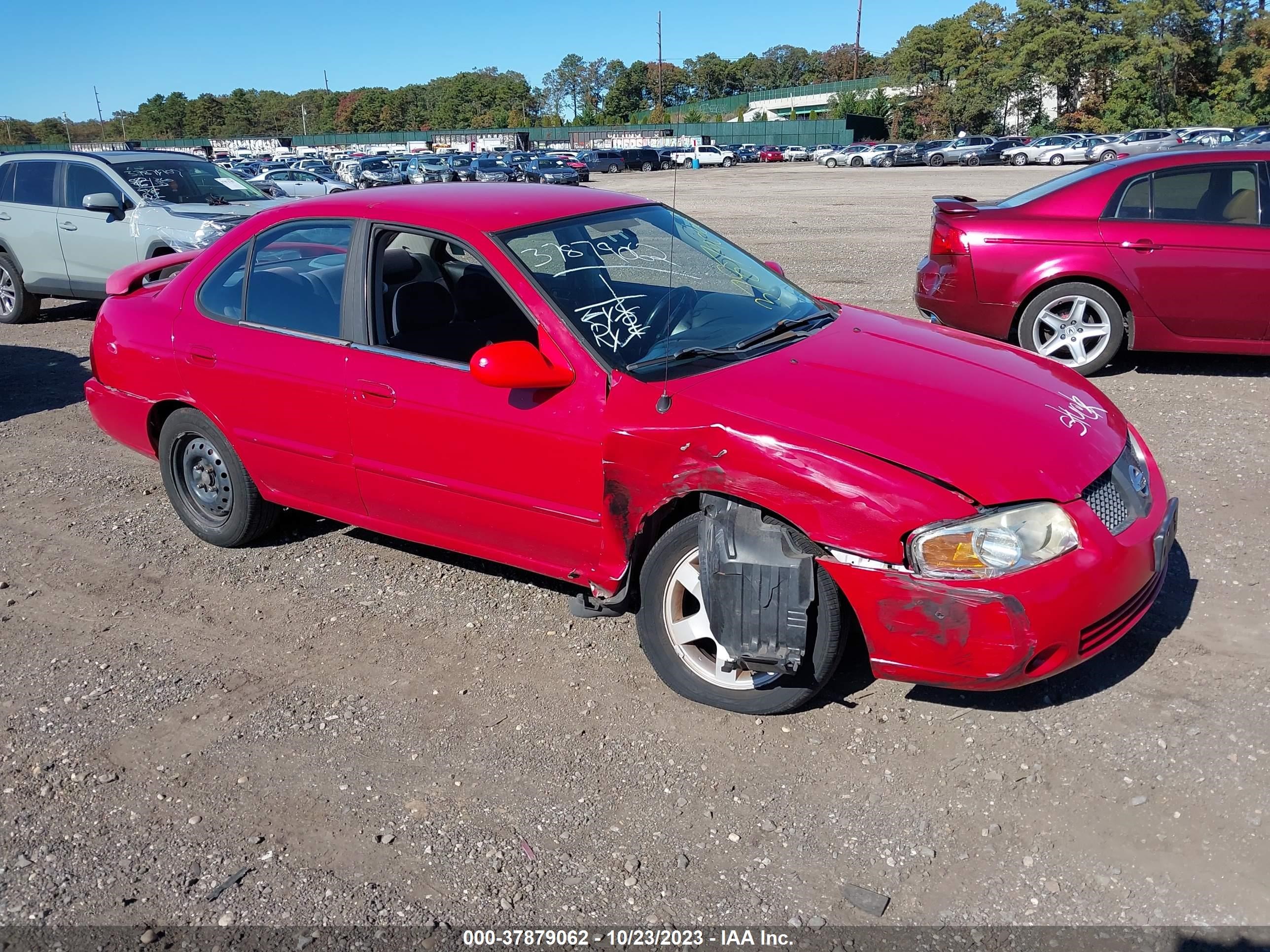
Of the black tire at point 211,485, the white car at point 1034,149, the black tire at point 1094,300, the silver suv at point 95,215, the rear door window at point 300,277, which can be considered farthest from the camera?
the white car at point 1034,149

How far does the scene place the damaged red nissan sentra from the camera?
3.20 metres

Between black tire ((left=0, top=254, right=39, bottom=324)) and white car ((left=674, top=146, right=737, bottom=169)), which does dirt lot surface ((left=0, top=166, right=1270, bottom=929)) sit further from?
white car ((left=674, top=146, right=737, bottom=169))

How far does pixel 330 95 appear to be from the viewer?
6388 inches

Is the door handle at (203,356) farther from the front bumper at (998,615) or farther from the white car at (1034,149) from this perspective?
the white car at (1034,149)

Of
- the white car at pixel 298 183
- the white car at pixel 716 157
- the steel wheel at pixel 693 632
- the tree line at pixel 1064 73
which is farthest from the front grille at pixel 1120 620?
the white car at pixel 716 157

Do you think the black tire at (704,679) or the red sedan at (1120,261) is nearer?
the black tire at (704,679)

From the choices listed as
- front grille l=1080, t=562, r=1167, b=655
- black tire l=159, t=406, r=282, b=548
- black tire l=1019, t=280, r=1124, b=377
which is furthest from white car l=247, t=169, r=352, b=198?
front grille l=1080, t=562, r=1167, b=655

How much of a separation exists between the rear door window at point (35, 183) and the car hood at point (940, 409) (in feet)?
32.0

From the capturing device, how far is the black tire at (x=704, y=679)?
132 inches

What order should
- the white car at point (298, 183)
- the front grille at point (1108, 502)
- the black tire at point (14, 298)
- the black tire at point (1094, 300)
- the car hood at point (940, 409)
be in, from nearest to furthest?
1. the car hood at point (940, 409)
2. the front grille at point (1108, 502)
3. the black tire at point (1094, 300)
4. the black tire at point (14, 298)
5. the white car at point (298, 183)

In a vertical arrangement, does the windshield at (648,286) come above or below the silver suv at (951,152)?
above

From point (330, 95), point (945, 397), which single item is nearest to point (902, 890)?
point (945, 397)

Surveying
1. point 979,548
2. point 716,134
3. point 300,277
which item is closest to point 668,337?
point 979,548

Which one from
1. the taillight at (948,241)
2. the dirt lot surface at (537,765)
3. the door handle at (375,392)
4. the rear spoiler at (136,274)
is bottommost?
the dirt lot surface at (537,765)
